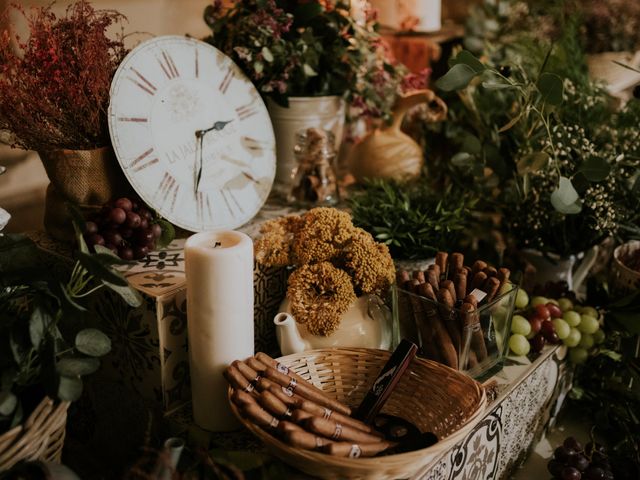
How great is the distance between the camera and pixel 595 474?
1.13 m

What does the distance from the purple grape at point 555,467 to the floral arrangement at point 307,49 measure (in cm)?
84

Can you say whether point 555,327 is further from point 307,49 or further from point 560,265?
point 307,49

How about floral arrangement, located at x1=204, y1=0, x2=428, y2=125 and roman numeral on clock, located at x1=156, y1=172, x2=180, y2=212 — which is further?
floral arrangement, located at x1=204, y1=0, x2=428, y2=125

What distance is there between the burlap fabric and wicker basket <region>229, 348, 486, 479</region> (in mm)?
442

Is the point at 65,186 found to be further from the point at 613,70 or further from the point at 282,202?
the point at 613,70

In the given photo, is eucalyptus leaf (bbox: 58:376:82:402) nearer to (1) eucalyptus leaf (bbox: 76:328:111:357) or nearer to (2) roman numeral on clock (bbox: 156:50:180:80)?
(1) eucalyptus leaf (bbox: 76:328:111:357)

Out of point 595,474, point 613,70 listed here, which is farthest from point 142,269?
point 613,70

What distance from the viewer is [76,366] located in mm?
832

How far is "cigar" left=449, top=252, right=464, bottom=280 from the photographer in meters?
1.18

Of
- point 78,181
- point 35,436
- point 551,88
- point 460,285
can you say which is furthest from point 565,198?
point 35,436

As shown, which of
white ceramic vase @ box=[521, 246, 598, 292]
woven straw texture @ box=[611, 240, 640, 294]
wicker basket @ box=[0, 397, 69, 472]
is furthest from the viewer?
white ceramic vase @ box=[521, 246, 598, 292]

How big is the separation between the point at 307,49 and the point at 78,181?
0.57m

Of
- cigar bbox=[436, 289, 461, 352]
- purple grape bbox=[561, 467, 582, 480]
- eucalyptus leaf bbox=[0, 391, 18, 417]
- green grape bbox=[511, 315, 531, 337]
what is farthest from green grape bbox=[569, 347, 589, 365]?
eucalyptus leaf bbox=[0, 391, 18, 417]

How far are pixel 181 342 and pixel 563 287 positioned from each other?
0.85 meters
